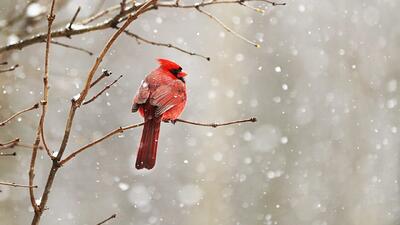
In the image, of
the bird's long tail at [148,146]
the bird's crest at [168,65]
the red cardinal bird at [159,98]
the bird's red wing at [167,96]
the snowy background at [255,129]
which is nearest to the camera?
the bird's long tail at [148,146]

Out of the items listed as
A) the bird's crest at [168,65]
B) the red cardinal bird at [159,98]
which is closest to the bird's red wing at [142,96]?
the red cardinal bird at [159,98]

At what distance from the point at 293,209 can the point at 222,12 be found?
3181mm

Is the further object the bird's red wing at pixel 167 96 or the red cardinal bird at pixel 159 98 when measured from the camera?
the bird's red wing at pixel 167 96

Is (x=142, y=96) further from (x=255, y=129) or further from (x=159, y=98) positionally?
(x=255, y=129)

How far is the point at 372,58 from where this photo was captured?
11.0 meters

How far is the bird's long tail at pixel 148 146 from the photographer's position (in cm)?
184

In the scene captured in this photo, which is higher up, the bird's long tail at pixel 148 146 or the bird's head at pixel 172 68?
the bird's head at pixel 172 68

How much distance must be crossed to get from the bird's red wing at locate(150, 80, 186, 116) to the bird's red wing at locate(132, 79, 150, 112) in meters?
0.02

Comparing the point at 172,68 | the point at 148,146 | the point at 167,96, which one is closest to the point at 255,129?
the point at 172,68


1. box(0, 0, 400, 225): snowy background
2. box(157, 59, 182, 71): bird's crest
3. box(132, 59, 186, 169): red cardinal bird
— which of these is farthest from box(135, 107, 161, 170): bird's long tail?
box(0, 0, 400, 225): snowy background

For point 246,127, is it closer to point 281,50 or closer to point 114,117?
point 281,50

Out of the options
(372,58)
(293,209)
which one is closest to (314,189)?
(293,209)

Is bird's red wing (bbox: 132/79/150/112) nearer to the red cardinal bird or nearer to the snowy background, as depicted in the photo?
the red cardinal bird

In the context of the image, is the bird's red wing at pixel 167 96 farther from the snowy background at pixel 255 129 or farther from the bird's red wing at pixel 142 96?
the snowy background at pixel 255 129
